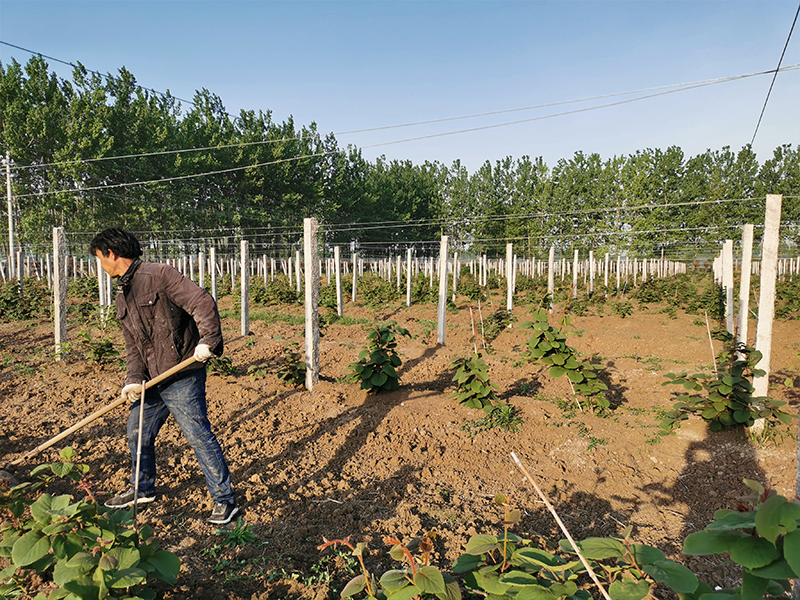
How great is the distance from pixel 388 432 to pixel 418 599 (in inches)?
124

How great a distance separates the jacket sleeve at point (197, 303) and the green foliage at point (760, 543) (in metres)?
2.54

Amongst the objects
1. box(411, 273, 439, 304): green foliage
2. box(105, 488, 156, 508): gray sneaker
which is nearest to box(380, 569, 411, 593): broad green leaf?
box(105, 488, 156, 508): gray sneaker

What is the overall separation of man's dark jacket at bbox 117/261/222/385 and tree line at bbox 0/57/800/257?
59.9ft

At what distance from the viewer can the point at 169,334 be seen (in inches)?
113

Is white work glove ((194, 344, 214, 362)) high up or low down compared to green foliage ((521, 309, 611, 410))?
up

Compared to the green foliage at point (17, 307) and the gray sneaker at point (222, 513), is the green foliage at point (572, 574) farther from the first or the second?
the green foliage at point (17, 307)

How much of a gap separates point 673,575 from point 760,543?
22cm

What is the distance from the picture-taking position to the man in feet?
9.20

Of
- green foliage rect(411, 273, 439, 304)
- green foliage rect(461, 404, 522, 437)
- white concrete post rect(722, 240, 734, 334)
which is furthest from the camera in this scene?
green foliage rect(411, 273, 439, 304)

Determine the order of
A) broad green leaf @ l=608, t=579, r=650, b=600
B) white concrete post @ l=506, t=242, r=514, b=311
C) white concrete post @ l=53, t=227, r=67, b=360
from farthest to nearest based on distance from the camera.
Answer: white concrete post @ l=506, t=242, r=514, b=311 → white concrete post @ l=53, t=227, r=67, b=360 → broad green leaf @ l=608, t=579, r=650, b=600

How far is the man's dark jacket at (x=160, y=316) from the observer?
2.81 metres

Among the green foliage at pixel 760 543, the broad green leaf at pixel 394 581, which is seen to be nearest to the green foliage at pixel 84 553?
the broad green leaf at pixel 394 581

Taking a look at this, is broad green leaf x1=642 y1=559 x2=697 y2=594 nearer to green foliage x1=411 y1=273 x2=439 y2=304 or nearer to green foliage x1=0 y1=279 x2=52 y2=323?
green foliage x1=0 y1=279 x2=52 y2=323

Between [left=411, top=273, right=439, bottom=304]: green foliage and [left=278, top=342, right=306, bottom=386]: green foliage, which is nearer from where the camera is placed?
[left=278, top=342, right=306, bottom=386]: green foliage
